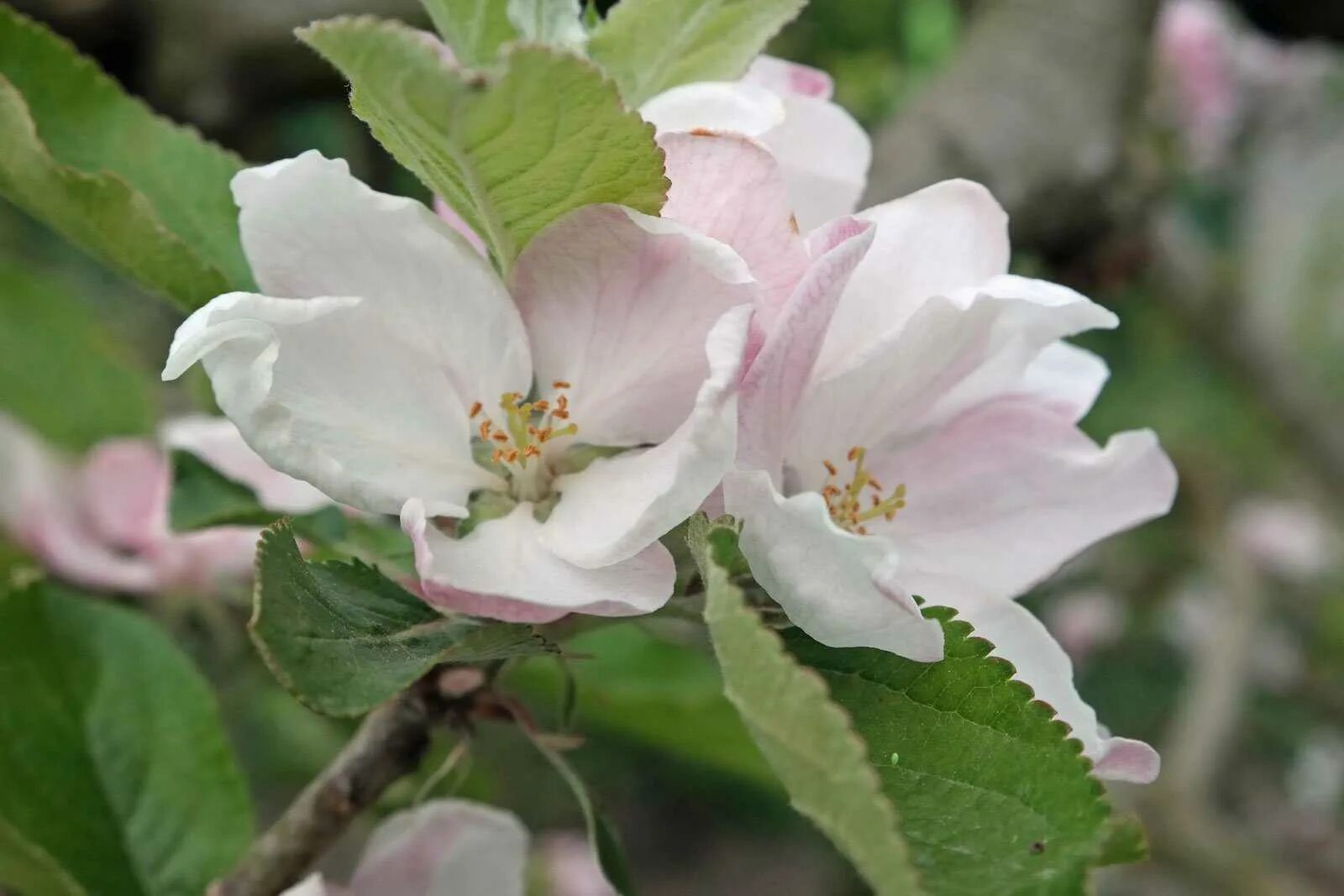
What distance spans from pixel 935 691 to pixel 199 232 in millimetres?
419

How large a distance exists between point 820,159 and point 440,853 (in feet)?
1.17

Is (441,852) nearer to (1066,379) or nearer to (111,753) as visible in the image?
(111,753)

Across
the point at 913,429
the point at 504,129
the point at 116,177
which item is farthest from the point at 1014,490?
the point at 116,177

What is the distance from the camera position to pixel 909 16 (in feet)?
5.58

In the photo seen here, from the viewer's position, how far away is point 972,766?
0.40 m

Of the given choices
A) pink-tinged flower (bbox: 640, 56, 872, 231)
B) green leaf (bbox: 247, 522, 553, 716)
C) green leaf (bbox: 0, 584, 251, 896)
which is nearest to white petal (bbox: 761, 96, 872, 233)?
pink-tinged flower (bbox: 640, 56, 872, 231)

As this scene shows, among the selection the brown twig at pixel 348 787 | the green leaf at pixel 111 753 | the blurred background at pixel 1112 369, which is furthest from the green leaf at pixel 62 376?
the brown twig at pixel 348 787

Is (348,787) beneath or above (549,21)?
beneath

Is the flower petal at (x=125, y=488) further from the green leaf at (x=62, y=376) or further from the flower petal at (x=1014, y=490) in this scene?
the flower petal at (x=1014, y=490)

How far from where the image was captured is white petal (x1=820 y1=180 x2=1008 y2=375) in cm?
47

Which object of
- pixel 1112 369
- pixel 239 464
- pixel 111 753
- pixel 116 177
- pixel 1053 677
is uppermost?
pixel 116 177

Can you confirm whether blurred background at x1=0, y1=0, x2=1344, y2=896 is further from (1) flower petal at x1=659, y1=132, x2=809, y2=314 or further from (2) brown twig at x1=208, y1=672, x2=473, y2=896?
(1) flower petal at x1=659, y1=132, x2=809, y2=314

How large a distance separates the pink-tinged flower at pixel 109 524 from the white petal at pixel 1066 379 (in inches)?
22.7

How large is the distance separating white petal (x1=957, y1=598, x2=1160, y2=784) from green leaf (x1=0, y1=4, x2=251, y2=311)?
0.35m
